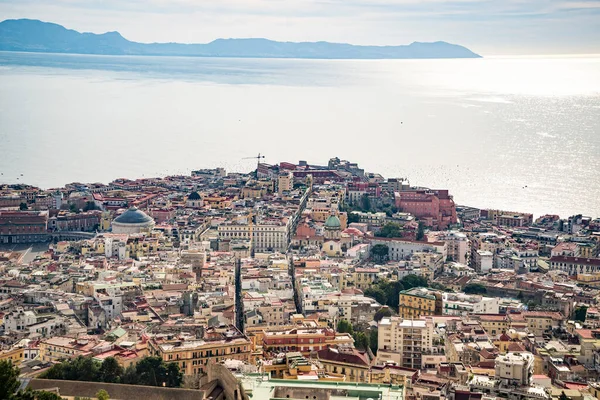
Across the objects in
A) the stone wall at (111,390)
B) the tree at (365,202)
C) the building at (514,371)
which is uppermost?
the stone wall at (111,390)

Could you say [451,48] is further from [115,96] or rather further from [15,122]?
[15,122]

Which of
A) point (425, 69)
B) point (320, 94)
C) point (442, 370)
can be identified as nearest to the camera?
point (442, 370)

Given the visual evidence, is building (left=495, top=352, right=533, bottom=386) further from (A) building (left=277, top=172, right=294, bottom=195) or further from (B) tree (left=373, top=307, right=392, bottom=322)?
(A) building (left=277, top=172, right=294, bottom=195)

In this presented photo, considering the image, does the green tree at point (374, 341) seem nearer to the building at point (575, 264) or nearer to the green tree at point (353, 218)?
the building at point (575, 264)

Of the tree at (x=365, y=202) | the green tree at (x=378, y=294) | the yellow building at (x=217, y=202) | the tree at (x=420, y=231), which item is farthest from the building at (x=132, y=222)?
the green tree at (x=378, y=294)

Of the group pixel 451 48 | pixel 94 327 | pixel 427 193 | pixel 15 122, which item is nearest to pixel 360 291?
pixel 94 327

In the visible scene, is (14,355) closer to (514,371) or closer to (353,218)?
(514,371)
